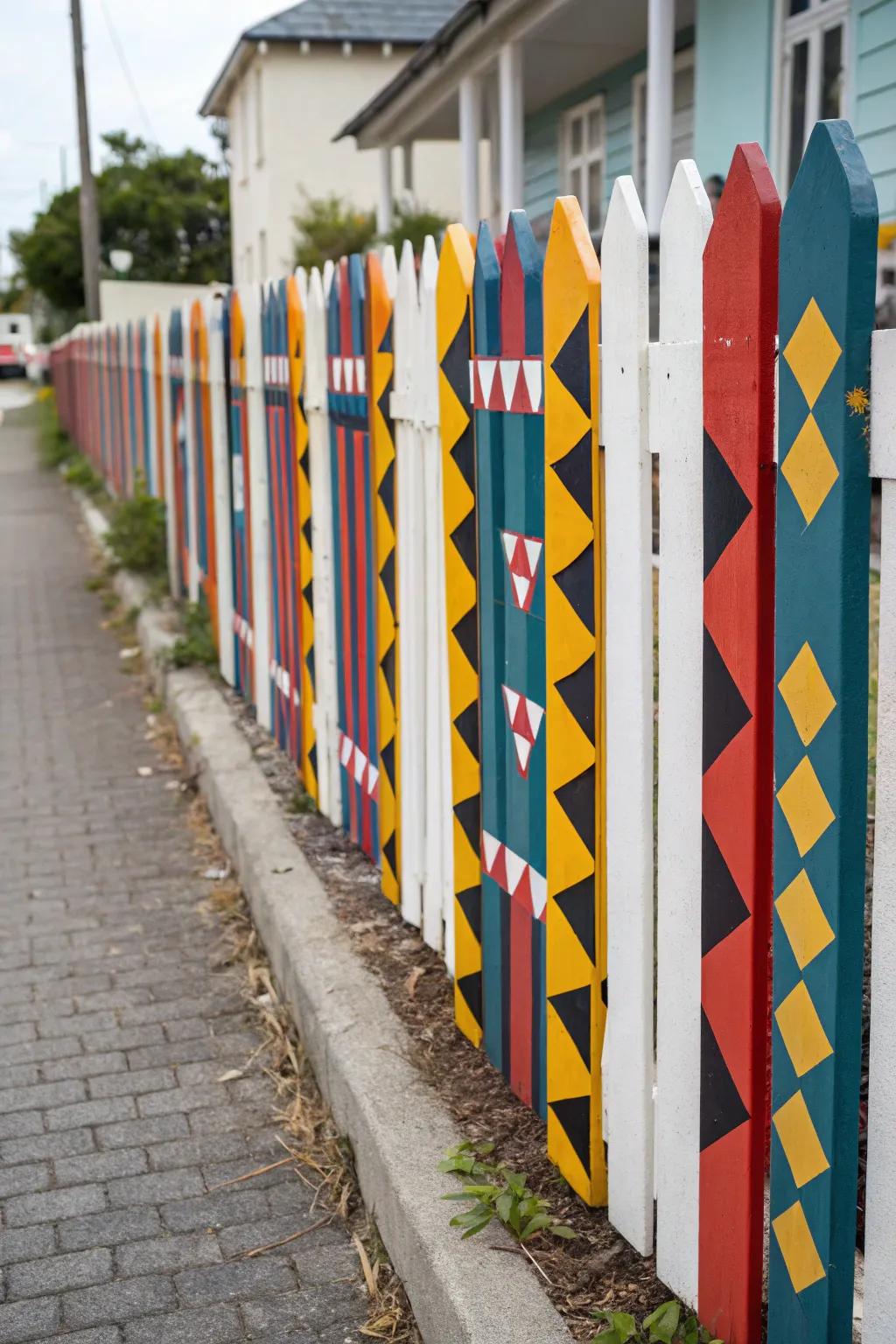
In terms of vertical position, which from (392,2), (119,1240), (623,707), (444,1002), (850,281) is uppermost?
(392,2)

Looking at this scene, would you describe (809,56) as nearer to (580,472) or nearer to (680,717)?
(580,472)

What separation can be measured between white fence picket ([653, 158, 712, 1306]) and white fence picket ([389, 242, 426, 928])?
5.00 ft

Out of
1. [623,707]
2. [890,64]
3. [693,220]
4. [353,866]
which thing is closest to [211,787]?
[353,866]

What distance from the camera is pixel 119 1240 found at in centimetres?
296

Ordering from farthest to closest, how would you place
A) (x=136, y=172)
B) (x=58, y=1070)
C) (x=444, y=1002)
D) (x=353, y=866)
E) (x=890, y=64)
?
(x=136, y=172) → (x=890, y=64) → (x=353, y=866) → (x=58, y=1070) → (x=444, y=1002)

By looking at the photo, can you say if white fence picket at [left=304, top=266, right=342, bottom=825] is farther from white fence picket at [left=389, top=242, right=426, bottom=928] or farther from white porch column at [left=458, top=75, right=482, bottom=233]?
white porch column at [left=458, top=75, right=482, bottom=233]

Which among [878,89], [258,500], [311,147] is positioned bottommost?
[258,500]

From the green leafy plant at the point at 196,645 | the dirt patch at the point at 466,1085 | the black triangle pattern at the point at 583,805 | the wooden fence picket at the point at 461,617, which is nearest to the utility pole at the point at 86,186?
the green leafy plant at the point at 196,645

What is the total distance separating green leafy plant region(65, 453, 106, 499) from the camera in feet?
57.4

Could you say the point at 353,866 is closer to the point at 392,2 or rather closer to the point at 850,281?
the point at 850,281

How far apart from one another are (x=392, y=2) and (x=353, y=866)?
28.7 meters

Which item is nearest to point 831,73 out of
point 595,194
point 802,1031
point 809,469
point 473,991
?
point 595,194

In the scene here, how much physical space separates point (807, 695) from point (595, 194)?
627 inches

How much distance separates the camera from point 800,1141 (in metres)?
1.92
